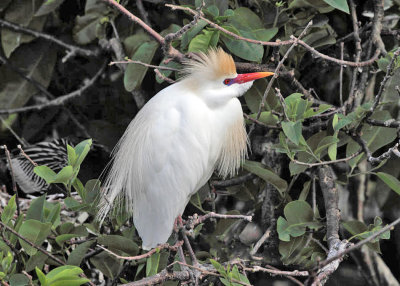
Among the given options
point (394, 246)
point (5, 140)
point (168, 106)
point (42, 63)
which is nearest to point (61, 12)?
point (42, 63)

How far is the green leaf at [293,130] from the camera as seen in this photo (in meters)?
1.46

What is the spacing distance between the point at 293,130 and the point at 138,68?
21.2 inches

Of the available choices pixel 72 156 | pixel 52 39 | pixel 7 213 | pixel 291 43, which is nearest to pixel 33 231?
pixel 7 213

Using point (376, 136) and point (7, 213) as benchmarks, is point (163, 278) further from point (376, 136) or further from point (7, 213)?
point (376, 136)

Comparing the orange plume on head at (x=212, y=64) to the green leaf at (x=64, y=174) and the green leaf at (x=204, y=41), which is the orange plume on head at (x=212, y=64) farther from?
the green leaf at (x=64, y=174)

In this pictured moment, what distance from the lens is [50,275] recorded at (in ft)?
4.53

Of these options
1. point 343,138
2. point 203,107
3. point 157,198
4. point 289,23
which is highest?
point 289,23

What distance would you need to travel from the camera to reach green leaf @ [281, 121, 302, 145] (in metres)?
1.46

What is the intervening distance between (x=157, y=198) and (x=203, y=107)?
282 mm

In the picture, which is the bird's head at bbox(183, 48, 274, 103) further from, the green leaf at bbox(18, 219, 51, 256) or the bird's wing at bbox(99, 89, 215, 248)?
the green leaf at bbox(18, 219, 51, 256)

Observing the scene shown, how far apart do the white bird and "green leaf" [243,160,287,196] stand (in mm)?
52

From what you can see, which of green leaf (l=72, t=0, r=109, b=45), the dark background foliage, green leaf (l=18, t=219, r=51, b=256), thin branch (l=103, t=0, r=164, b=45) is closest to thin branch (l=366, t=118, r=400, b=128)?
the dark background foliage

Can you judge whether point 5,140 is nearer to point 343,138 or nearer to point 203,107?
point 203,107

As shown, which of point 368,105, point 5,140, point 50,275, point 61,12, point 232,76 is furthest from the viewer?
point 5,140
